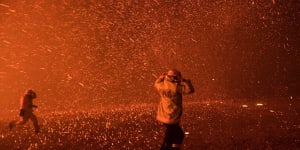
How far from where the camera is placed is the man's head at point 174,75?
6.98m

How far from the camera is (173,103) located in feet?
23.3

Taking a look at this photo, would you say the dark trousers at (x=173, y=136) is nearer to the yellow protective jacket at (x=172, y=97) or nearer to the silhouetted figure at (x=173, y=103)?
the silhouetted figure at (x=173, y=103)

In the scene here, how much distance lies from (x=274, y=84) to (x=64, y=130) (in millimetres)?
40469

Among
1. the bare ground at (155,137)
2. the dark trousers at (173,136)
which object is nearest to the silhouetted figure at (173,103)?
the dark trousers at (173,136)

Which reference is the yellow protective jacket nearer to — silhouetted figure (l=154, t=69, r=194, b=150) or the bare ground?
silhouetted figure (l=154, t=69, r=194, b=150)

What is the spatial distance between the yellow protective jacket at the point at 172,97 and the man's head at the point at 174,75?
0.18 ft

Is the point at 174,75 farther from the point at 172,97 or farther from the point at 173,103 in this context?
the point at 173,103

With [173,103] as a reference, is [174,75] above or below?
above

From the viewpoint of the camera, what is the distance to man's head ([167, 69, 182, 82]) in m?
6.98

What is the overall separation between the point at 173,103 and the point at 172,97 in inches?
4.6

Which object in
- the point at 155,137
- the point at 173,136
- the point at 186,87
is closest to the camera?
the point at 186,87

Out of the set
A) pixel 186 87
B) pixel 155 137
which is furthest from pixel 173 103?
pixel 155 137

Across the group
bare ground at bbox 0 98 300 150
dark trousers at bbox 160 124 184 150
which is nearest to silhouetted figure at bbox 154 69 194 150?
dark trousers at bbox 160 124 184 150

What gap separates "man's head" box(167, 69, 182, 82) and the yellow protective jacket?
2.2 inches
